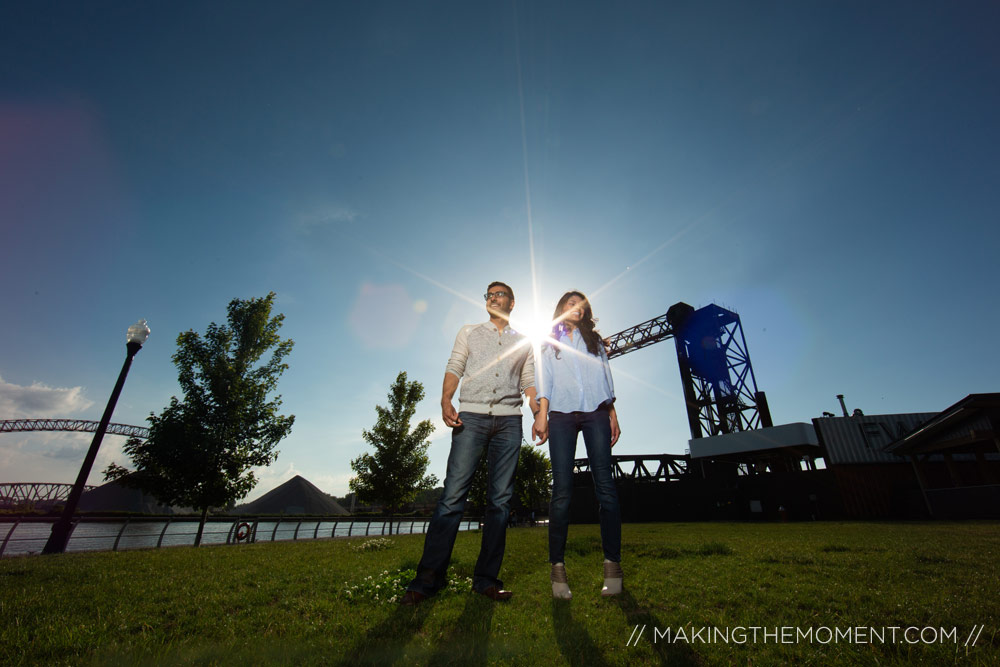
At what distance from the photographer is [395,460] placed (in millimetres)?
21594

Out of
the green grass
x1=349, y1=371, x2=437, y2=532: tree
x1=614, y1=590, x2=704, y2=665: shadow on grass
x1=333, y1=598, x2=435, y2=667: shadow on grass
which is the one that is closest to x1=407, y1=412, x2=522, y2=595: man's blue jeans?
the green grass

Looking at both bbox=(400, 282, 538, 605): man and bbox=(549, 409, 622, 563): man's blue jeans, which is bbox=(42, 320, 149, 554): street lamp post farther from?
bbox=(549, 409, 622, 563): man's blue jeans

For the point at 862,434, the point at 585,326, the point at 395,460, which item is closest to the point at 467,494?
the point at 585,326

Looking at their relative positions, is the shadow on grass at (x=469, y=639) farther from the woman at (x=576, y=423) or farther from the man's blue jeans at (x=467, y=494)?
the woman at (x=576, y=423)

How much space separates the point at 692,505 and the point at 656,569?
32.9m

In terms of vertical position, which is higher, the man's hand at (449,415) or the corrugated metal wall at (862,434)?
the corrugated metal wall at (862,434)

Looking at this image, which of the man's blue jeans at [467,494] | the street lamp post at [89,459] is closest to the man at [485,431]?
the man's blue jeans at [467,494]

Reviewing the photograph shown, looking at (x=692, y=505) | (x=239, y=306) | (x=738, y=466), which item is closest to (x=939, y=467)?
(x=738, y=466)

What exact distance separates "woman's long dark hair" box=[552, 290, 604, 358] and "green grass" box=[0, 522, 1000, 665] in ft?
6.96

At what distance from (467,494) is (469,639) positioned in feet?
2.79

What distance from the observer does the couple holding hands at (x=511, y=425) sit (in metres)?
3.01

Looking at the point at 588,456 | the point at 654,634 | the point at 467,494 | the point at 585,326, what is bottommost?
the point at 654,634

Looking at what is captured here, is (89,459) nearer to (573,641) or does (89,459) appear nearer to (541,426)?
(541,426)

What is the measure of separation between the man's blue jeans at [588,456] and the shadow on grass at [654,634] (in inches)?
19.7
